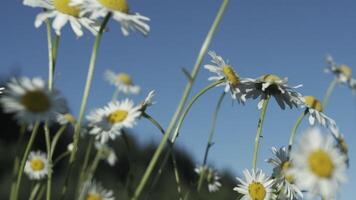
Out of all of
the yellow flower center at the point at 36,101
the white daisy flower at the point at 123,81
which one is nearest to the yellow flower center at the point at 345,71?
the yellow flower center at the point at 36,101

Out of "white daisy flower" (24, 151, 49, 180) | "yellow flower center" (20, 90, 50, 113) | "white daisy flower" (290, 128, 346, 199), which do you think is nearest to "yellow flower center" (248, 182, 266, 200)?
"white daisy flower" (290, 128, 346, 199)

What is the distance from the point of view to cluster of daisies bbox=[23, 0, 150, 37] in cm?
155

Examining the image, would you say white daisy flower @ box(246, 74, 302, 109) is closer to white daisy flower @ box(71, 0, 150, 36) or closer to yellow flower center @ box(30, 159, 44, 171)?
white daisy flower @ box(71, 0, 150, 36)

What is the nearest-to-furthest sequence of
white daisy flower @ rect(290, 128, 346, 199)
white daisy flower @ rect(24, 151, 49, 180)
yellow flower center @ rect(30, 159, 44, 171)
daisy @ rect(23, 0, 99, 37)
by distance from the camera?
white daisy flower @ rect(290, 128, 346, 199) < daisy @ rect(23, 0, 99, 37) < white daisy flower @ rect(24, 151, 49, 180) < yellow flower center @ rect(30, 159, 44, 171)

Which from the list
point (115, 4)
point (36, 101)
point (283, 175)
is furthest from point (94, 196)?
point (36, 101)

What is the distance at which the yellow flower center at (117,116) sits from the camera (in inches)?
75.9

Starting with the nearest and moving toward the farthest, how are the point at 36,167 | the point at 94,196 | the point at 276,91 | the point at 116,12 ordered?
the point at 116,12
the point at 276,91
the point at 94,196
the point at 36,167

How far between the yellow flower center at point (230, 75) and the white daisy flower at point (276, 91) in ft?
0.25

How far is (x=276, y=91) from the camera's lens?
2242mm

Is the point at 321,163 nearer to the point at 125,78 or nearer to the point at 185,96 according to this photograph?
the point at 185,96

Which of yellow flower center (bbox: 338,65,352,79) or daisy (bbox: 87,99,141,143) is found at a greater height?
yellow flower center (bbox: 338,65,352,79)

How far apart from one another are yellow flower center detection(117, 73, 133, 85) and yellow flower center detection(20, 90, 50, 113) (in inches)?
187

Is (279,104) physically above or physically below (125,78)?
above

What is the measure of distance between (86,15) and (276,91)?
821 mm
